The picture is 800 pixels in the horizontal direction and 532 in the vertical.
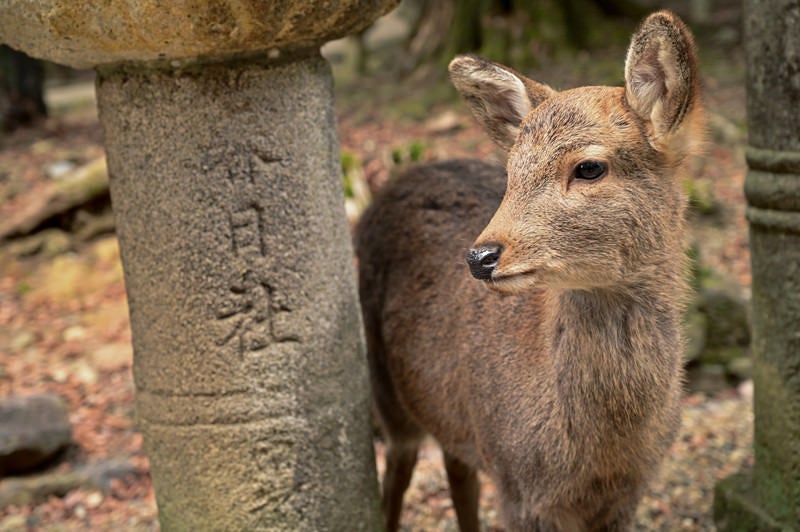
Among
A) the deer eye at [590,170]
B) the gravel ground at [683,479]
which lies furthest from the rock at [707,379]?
the deer eye at [590,170]

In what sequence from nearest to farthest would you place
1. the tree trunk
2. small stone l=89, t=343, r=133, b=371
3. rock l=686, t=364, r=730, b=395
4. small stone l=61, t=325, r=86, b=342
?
rock l=686, t=364, r=730, b=395 < small stone l=89, t=343, r=133, b=371 < small stone l=61, t=325, r=86, b=342 < the tree trunk

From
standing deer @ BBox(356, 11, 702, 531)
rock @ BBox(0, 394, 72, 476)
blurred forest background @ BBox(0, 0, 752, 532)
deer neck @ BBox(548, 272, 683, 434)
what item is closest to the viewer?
standing deer @ BBox(356, 11, 702, 531)

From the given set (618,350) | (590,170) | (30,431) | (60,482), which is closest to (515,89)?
(590,170)

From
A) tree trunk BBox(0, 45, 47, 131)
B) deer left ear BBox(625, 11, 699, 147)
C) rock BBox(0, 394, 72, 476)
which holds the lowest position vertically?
rock BBox(0, 394, 72, 476)

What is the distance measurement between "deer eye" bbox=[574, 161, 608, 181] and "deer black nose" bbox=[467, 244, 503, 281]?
360mm

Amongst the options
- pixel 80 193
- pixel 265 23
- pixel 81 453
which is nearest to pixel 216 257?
pixel 265 23

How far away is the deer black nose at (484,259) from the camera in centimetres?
289

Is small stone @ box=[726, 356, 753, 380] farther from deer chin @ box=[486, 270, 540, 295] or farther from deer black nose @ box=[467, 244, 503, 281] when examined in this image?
deer black nose @ box=[467, 244, 503, 281]

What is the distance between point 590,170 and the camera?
10.0 ft

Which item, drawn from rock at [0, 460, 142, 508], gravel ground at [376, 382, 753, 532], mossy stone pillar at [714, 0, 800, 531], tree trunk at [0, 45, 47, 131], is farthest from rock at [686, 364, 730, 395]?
tree trunk at [0, 45, 47, 131]

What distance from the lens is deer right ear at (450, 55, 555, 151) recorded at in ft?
11.2

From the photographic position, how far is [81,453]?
610 cm

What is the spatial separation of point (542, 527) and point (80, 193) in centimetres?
654

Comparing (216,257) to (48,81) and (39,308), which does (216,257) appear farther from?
(48,81)
